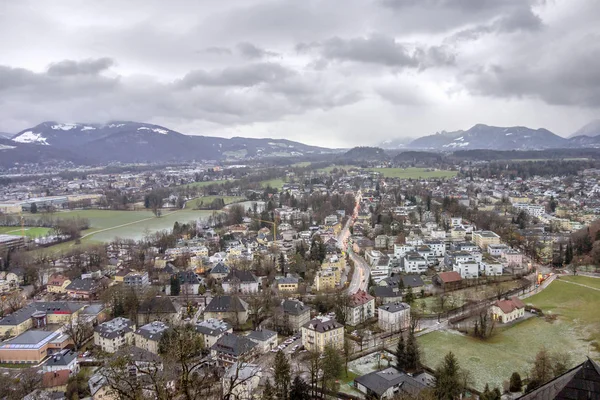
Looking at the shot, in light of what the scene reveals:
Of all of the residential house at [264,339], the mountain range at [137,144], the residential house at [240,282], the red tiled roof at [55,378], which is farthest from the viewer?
the mountain range at [137,144]

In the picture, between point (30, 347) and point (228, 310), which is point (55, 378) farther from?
point (228, 310)

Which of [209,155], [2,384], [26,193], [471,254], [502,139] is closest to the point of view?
[2,384]

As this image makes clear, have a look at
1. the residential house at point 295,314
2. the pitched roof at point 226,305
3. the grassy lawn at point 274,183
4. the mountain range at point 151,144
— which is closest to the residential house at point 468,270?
the residential house at point 295,314

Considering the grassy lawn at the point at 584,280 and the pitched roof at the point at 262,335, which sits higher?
the pitched roof at the point at 262,335

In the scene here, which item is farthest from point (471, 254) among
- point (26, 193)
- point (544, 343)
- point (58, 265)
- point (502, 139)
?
point (502, 139)

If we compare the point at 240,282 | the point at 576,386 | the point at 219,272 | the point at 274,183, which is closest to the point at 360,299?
the point at 240,282

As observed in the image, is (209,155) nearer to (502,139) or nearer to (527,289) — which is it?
(502,139)

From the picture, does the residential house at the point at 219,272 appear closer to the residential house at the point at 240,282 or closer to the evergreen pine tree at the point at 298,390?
the residential house at the point at 240,282
